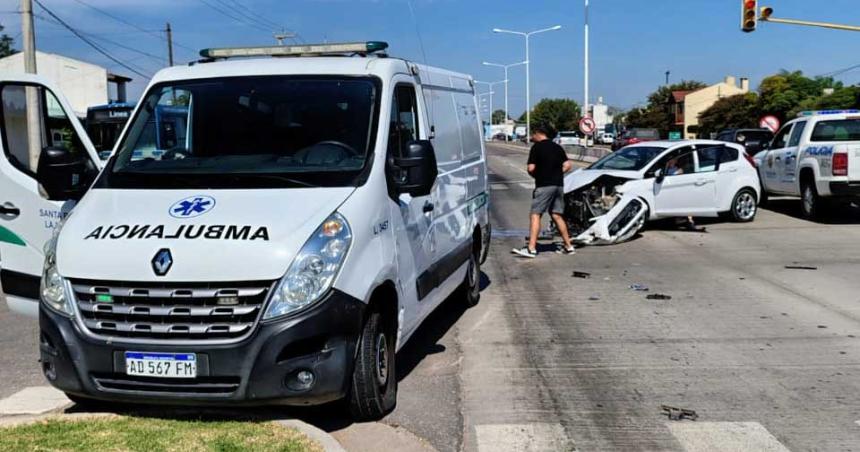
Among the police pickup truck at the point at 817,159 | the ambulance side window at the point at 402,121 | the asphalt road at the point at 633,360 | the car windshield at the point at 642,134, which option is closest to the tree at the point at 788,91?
the car windshield at the point at 642,134

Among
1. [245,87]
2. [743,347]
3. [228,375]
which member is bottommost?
[743,347]

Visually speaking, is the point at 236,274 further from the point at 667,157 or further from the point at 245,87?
the point at 667,157

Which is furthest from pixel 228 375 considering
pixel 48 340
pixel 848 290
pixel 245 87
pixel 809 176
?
pixel 809 176

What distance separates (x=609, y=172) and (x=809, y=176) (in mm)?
4312

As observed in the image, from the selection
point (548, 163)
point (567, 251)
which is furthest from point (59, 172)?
point (567, 251)

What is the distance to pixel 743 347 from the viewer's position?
6.96m

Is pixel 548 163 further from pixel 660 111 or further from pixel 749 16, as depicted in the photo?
pixel 660 111

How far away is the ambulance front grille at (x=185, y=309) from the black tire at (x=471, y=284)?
164 inches

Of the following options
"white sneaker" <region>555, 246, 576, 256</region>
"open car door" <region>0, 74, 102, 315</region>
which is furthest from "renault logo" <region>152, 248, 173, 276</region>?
"white sneaker" <region>555, 246, 576, 256</region>

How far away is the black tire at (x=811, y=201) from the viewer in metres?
15.5

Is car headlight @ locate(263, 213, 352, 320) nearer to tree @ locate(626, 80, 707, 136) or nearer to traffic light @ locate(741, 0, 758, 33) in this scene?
traffic light @ locate(741, 0, 758, 33)

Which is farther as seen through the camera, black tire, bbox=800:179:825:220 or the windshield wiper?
black tire, bbox=800:179:825:220

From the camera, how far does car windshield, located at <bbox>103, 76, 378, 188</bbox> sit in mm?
5145

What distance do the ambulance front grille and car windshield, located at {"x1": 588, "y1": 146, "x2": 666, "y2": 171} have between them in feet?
36.7
